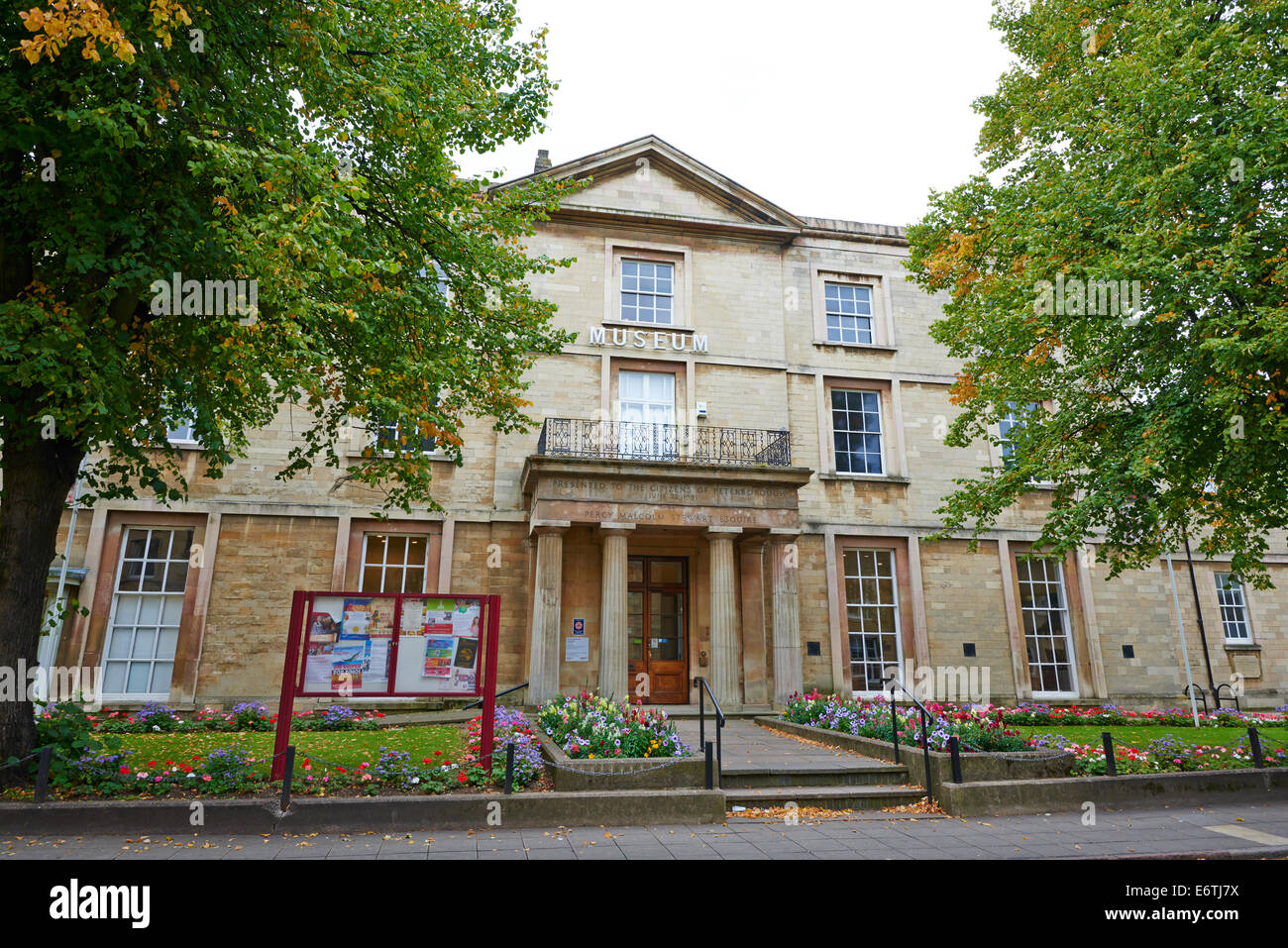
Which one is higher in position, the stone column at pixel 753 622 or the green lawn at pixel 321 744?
the stone column at pixel 753 622

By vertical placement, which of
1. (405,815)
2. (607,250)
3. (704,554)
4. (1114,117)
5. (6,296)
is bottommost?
(405,815)

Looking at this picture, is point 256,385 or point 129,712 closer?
point 256,385

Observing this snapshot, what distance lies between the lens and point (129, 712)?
14.4m

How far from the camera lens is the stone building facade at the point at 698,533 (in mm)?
15273

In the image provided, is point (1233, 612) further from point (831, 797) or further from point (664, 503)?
point (831, 797)

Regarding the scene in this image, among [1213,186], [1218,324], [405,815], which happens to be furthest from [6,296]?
[1213,186]

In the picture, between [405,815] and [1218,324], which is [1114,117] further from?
[405,815]

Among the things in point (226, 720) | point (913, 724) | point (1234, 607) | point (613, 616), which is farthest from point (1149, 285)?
point (226, 720)

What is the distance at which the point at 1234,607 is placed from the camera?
68.3 ft

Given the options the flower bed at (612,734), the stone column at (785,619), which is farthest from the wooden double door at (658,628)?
the flower bed at (612,734)

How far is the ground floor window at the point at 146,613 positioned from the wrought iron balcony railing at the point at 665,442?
28.0 feet

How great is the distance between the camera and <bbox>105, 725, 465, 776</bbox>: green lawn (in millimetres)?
9210

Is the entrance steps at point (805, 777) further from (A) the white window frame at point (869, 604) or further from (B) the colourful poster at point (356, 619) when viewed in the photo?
(A) the white window frame at point (869, 604)

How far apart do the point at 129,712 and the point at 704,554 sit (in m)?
12.7
